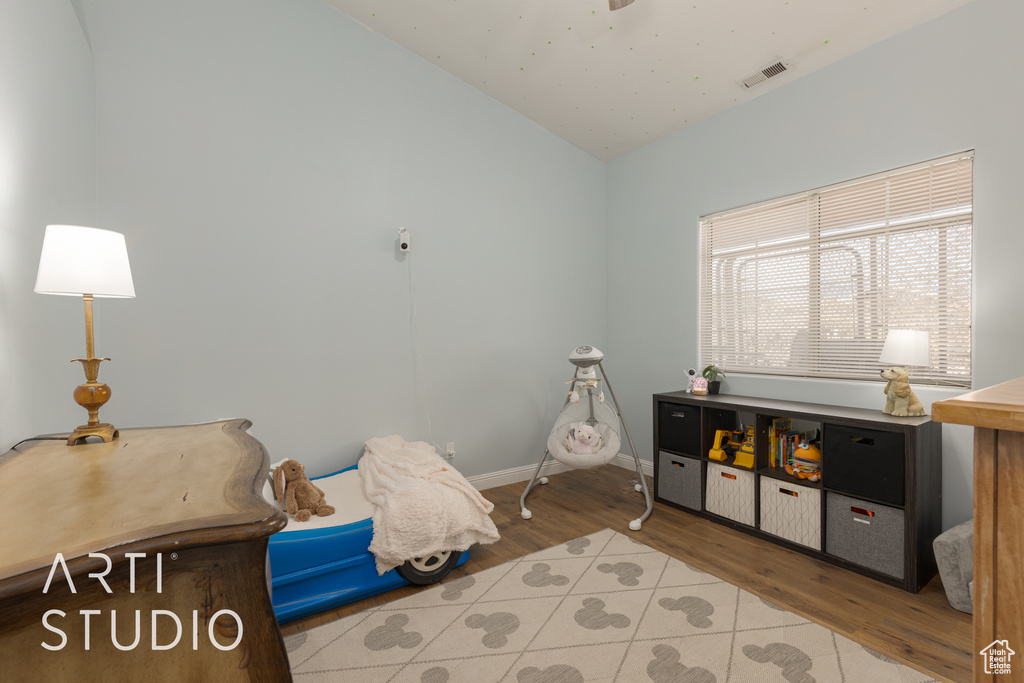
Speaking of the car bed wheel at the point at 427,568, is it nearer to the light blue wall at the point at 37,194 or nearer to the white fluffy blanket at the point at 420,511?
the white fluffy blanket at the point at 420,511

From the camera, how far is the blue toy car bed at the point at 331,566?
199 centimetres

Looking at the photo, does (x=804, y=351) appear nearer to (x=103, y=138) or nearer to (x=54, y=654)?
(x=54, y=654)

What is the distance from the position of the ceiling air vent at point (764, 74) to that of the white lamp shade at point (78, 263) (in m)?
3.32

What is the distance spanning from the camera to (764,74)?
113 inches

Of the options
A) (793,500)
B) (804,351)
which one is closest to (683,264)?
(804,351)

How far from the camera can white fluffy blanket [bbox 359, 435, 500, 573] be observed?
7.07 ft

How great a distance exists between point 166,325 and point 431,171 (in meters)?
1.88

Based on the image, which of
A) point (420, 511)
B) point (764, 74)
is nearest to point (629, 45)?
point (764, 74)

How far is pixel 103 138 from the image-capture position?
235 cm

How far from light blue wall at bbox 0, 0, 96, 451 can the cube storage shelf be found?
3064mm

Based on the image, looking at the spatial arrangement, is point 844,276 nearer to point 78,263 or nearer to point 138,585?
point 138,585

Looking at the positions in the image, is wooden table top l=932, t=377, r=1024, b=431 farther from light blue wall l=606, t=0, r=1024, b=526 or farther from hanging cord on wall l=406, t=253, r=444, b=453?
hanging cord on wall l=406, t=253, r=444, b=453

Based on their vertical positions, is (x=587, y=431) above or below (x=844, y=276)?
below

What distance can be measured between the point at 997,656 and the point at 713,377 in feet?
9.35
